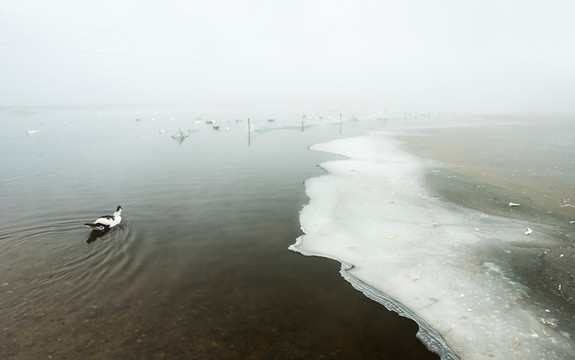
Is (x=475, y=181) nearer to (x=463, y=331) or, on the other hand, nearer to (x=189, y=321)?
(x=463, y=331)

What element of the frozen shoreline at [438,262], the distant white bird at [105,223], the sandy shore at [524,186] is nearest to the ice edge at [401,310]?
the frozen shoreline at [438,262]

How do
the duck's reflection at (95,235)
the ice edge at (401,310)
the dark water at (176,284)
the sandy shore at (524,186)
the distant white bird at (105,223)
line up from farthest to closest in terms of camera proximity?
the distant white bird at (105,223)
the duck's reflection at (95,235)
the sandy shore at (524,186)
the dark water at (176,284)
the ice edge at (401,310)

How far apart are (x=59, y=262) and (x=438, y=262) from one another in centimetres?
1208

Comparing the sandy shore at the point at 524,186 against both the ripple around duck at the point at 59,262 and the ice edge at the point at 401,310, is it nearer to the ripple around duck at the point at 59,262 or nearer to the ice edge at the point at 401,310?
the ice edge at the point at 401,310

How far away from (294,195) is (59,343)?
446 inches

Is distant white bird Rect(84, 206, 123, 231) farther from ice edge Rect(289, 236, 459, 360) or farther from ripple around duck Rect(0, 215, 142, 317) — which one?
ice edge Rect(289, 236, 459, 360)

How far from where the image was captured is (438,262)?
8914mm

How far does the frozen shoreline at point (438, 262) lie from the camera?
A: 6.24 meters

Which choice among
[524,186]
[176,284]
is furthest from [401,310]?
[524,186]

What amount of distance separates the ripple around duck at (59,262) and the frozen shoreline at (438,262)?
5938 millimetres

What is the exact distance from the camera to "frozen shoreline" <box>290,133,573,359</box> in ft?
20.5

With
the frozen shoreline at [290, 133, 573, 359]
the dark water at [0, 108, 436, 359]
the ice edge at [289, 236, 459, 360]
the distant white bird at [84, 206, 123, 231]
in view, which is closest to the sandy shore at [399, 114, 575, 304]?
the frozen shoreline at [290, 133, 573, 359]

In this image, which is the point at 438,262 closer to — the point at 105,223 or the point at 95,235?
the point at 105,223

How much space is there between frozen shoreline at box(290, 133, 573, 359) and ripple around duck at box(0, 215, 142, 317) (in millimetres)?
5938
